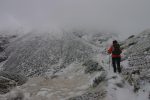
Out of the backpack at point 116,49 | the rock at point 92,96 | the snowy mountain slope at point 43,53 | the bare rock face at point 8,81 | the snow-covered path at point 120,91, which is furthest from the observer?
the snowy mountain slope at point 43,53

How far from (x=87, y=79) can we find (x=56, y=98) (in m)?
5.10

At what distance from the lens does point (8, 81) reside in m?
22.9

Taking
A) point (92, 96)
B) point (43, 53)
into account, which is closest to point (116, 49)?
point (92, 96)

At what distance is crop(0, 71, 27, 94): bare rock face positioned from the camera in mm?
21484

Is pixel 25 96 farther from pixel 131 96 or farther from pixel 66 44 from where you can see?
pixel 66 44

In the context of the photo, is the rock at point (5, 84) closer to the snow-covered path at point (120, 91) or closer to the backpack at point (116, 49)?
the snow-covered path at point (120, 91)

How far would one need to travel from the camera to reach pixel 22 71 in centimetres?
3925

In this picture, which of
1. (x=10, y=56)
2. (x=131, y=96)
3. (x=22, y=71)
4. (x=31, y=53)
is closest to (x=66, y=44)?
(x=31, y=53)

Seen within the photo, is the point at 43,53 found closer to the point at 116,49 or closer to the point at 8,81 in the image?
the point at 8,81

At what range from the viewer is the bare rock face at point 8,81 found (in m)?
21.5

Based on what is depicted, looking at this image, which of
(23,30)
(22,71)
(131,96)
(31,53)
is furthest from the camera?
(23,30)

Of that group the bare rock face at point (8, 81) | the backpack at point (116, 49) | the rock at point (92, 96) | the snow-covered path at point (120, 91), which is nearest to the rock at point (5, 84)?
the bare rock face at point (8, 81)

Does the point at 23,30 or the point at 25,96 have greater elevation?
the point at 23,30

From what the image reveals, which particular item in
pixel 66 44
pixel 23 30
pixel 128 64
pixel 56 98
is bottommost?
pixel 56 98
